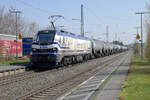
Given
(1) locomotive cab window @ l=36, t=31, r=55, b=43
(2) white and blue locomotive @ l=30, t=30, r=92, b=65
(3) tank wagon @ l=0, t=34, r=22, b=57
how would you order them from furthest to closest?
(3) tank wagon @ l=0, t=34, r=22, b=57, (1) locomotive cab window @ l=36, t=31, r=55, b=43, (2) white and blue locomotive @ l=30, t=30, r=92, b=65

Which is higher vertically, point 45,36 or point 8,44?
point 45,36

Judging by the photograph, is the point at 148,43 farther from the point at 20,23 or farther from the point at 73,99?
the point at 20,23

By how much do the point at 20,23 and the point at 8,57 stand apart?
31.6m

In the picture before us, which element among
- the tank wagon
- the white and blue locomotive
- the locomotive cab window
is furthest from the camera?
the tank wagon

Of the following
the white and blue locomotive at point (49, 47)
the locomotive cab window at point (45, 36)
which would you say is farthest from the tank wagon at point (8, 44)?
the white and blue locomotive at point (49, 47)

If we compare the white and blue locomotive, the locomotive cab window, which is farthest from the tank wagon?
the white and blue locomotive

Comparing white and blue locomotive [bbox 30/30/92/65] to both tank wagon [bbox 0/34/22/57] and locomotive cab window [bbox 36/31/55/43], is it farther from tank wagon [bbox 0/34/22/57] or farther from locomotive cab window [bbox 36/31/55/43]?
tank wagon [bbox 0/34/22/57]

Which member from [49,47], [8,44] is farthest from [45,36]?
[8,44]

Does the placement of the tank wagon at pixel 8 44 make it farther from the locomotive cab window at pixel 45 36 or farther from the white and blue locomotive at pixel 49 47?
the white and blue locomotive at pixel 49 47

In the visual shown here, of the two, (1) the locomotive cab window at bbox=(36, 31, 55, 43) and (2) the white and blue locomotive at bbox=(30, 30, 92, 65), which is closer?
(2) the white and blue locomotive at bbox=(30, 30, 92, 65)

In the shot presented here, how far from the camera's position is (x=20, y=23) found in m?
58.7

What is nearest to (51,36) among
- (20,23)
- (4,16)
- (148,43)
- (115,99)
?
(148,43)

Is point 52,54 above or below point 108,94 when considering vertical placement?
above

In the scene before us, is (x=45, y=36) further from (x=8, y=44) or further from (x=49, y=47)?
(x=8, y=44)
